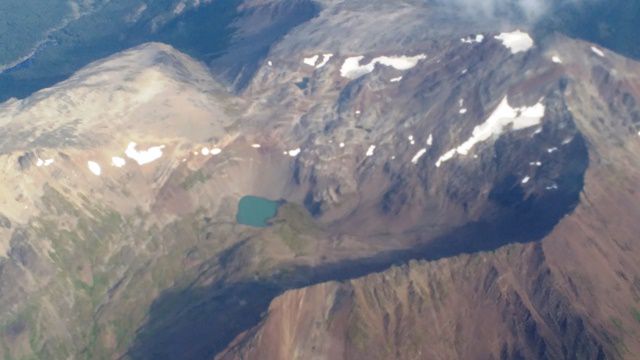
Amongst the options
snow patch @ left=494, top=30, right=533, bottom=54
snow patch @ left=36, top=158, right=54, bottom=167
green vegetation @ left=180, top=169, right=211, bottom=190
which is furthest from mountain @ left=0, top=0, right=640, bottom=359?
snow patch @ left=36, top=158, right=54, bottom=167

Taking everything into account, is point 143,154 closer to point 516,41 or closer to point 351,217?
point 351,217

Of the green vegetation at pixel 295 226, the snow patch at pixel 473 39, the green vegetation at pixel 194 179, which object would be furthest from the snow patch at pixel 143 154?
the snow patch at pixel 473 39

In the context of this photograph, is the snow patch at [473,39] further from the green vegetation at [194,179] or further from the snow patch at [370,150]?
the green vegetation at [194,179]

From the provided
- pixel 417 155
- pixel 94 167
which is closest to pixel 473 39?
pixel 417 155

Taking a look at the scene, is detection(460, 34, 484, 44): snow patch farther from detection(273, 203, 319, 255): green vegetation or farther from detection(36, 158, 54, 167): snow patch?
detection(36, 158, 54, 167): snow patch

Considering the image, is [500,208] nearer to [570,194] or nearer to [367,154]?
[570,194]

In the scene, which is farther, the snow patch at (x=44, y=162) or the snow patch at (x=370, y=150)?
the snow patch at (x=370, y=150)
